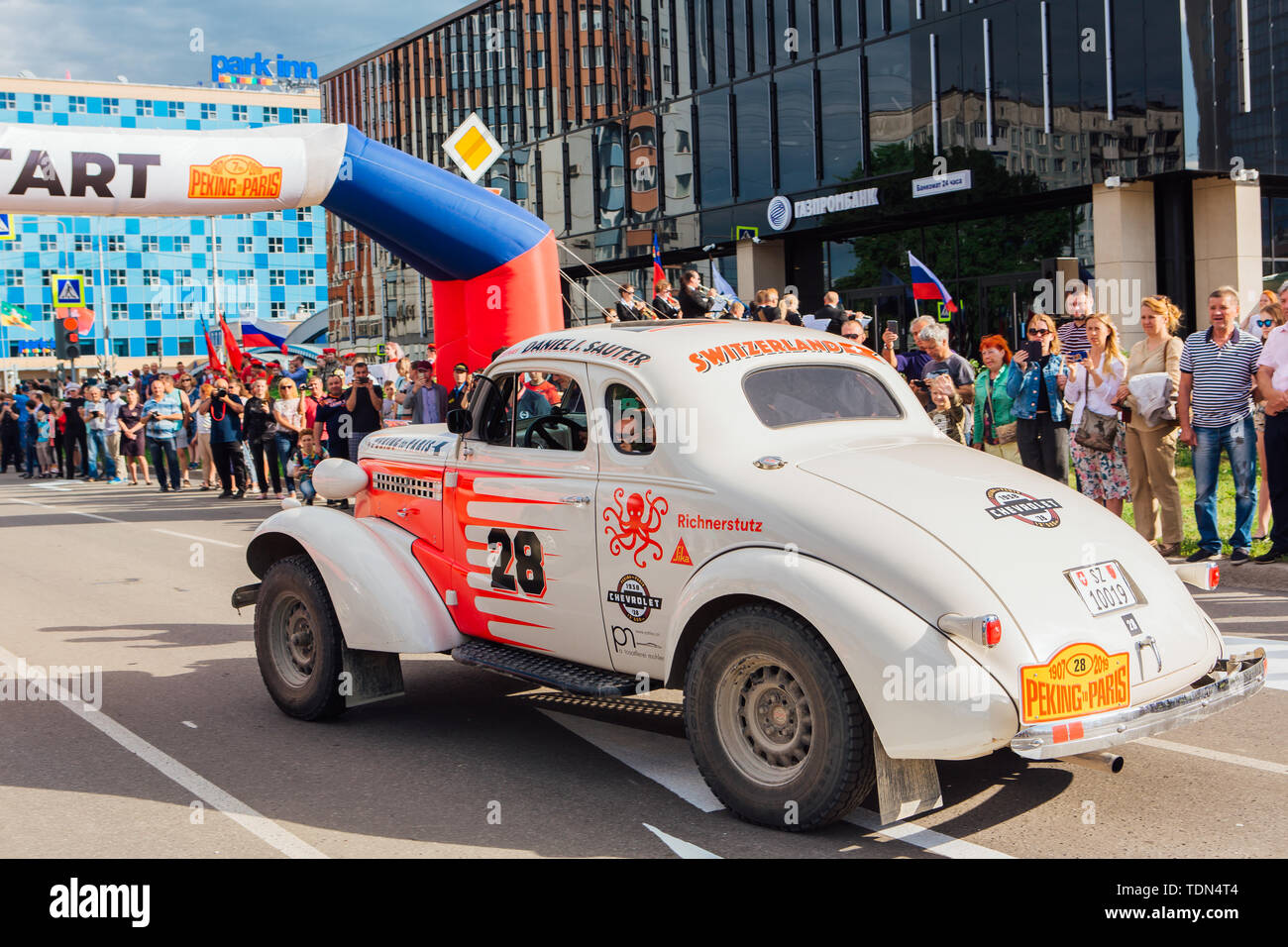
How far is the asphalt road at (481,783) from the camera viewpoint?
481cm

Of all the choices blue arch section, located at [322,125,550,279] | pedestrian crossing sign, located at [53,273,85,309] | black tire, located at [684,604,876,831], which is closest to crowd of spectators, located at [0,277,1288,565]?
blue arch section, located at [322,125,550,279]

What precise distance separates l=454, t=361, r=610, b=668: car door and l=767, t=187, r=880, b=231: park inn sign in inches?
877

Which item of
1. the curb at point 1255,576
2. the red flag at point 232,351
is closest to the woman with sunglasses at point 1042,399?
the curb at point 1255,576

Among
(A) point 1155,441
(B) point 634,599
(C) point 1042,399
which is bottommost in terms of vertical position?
(B) point 634,599

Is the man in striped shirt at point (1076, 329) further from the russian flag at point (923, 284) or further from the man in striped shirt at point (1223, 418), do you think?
the russian flag at point (923, 284)

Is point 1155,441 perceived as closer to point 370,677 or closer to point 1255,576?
point 1255,576

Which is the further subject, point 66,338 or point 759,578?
point 66,338

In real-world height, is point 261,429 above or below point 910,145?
below

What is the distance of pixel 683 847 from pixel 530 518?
1.83 meters

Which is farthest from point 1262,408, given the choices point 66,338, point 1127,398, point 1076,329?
point 66,338

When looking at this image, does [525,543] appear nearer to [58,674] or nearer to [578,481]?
[578,481]

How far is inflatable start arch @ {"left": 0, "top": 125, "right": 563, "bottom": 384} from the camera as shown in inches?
479

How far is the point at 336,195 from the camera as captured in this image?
1319cm
